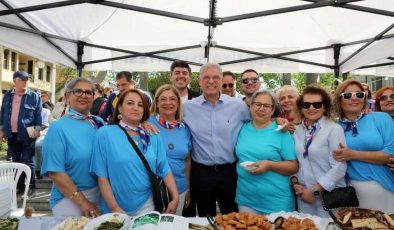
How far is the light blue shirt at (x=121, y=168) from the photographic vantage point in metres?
2.48

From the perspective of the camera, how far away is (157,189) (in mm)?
2582

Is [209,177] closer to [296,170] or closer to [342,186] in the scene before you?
[296,170]

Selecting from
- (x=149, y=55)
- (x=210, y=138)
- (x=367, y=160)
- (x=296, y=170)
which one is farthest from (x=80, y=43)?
(x=367, y=160)

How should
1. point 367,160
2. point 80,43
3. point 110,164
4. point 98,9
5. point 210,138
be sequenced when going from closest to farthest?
1. point 110,164
2. point 367,160
3. point 210,138
4. point 98,9
5. point 80,43

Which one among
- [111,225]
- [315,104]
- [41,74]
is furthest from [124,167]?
[41,74]

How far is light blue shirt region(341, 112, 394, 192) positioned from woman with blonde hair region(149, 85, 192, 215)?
1.40 meters

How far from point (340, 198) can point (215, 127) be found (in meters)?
1.22

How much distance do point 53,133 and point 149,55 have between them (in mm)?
3759

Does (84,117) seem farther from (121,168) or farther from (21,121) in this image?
(21,121)

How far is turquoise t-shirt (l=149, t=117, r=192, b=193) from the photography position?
10.2 feet

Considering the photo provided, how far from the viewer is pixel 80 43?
5715 millimetres

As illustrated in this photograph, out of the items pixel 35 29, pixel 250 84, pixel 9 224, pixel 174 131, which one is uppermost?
pixel 35 29

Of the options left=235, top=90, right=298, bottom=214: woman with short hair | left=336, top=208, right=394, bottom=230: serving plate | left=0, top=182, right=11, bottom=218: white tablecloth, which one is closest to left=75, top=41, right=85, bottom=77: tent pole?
left=235, top=90, right=298, bottom=214: woman with short hair

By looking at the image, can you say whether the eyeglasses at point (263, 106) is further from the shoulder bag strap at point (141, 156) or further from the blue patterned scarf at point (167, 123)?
the shoulder bag strap at point (141, 156)
